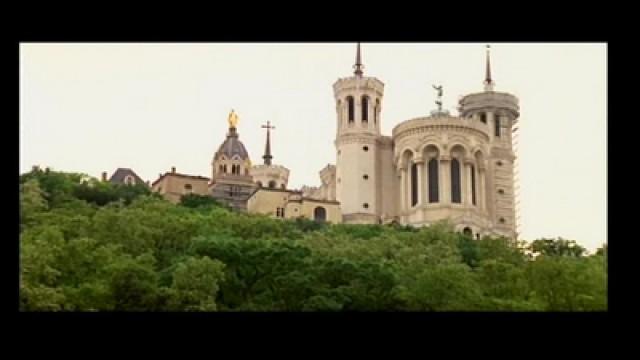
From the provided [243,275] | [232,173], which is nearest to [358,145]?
[232,173]

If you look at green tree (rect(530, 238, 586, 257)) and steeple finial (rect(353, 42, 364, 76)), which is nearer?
green tree (rect(530, 238, 586, 257))

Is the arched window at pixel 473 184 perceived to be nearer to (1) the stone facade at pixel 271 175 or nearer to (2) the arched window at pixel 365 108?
(2) the arched window at pixel 365 108

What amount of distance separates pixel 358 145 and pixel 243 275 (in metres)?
29.0

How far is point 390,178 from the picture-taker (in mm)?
48906

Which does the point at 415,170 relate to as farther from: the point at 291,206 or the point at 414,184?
the point at 291,206

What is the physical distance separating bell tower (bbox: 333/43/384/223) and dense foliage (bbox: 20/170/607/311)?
2214cm

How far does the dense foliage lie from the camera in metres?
17.7

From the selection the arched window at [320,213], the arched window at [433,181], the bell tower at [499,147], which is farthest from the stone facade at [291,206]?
the bell tower at [499,147]

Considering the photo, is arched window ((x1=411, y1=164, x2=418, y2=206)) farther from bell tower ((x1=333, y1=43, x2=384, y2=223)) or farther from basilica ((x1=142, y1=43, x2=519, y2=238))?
bell tower ((x1=333, y1=43, x2=384, y2=223))

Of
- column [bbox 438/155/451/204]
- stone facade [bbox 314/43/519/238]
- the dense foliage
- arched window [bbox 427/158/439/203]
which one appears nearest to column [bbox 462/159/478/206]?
stone facade [bbox 314/43/519/238]

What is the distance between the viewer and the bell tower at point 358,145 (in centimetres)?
4794
